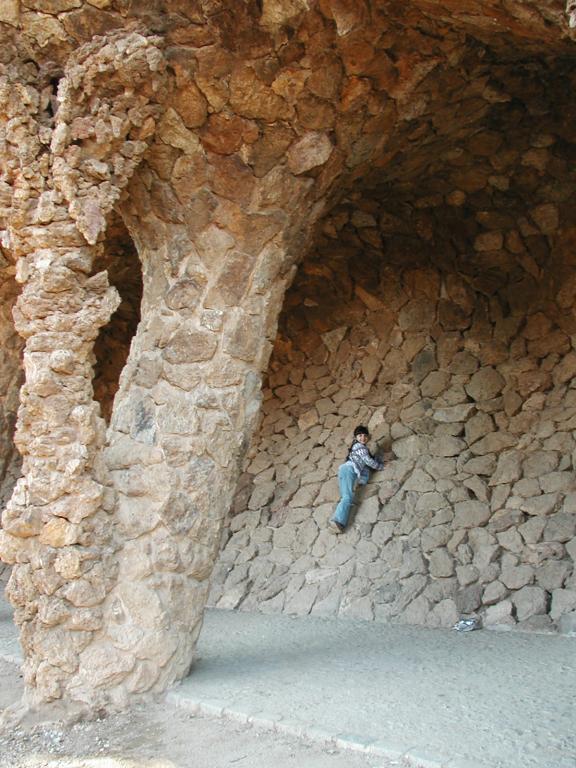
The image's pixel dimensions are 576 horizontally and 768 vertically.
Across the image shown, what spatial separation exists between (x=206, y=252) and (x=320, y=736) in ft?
7.94

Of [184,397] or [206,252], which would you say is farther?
[206,252]

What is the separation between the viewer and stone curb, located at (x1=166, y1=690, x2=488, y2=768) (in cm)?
266

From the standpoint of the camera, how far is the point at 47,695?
3.50m

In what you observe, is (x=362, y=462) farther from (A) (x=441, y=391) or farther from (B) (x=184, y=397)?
(B) (x=184, y=397)

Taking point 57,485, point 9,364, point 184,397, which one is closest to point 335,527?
point 184,397

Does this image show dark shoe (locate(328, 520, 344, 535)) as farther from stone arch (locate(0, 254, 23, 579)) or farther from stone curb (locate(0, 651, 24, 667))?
stone arch (locate(0, 254, 23, 579))

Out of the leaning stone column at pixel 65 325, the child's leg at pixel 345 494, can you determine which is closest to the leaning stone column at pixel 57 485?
the leaning stone column at pixel 65 325

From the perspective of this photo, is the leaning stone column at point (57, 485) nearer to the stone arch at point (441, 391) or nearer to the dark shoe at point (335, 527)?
the stone arch at point (441, 391)

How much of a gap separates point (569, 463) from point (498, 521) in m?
0.63

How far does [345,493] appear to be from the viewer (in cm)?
609

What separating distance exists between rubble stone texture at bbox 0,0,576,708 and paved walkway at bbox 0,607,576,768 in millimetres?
389

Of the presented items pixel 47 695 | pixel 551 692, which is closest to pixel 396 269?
pixel 551 692

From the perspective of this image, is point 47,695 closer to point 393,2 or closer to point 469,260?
point 393,2

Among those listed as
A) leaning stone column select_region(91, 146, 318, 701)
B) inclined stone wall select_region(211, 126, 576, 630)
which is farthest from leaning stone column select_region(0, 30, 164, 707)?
inclined stone wall select_region(211, 126, 576, 630)
